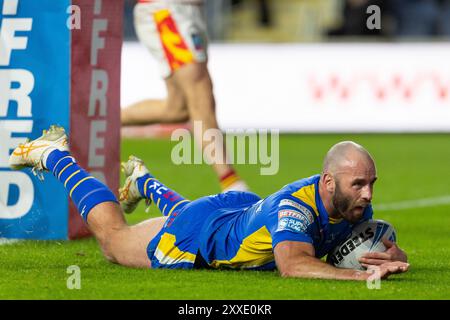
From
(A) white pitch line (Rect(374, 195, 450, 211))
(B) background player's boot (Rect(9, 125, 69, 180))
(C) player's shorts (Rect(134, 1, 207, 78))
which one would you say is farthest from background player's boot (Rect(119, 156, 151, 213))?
(A) white pitch line (Rect(374, 195, 450, 211))

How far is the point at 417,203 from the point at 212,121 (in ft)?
7.43

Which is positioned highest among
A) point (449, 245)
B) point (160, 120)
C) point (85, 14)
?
point (85, 14)

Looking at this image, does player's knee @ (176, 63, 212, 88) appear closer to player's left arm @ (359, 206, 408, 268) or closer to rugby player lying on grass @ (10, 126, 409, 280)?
rugby player lying on grass @ (10, 126, 409, 280)

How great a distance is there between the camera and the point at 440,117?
20.1 meters

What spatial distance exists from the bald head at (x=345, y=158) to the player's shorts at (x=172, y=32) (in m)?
4.36

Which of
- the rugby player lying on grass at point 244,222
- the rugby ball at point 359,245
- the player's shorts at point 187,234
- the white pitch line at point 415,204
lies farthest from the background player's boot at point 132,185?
the white pitch line at point 415,204

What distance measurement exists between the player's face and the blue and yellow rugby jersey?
0.16 m

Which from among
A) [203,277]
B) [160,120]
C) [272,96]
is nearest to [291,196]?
[203,277]

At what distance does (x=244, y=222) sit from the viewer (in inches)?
281

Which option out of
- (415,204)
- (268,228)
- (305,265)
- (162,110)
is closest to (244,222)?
(268,228)

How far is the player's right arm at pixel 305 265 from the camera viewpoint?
6699 mm

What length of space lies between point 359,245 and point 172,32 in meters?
4.61

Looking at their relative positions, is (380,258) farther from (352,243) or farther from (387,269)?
(387,269)
